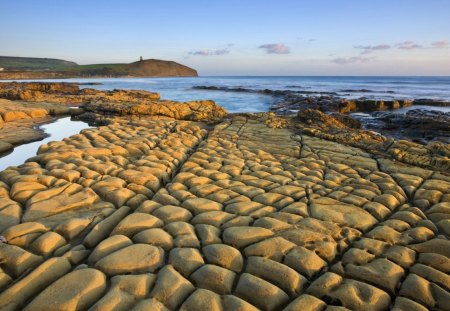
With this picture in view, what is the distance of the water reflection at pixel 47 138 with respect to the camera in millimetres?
6844

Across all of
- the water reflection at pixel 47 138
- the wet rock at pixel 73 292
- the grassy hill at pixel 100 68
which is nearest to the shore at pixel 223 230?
the wet rock at pixel 73 292

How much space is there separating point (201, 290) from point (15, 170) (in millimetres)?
4195

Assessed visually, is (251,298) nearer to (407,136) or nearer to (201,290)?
(201,290)

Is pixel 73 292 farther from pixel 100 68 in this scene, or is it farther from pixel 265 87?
pixel 100 68

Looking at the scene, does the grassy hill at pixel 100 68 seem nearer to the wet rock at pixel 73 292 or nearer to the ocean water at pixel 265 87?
the ocean water at pixel 265 87

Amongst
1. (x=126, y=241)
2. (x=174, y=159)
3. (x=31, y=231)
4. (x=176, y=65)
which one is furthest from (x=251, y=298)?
(x=176, y=65)

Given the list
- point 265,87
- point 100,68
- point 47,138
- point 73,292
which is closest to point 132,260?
point 73,292

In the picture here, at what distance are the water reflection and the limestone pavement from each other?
175 centimetres

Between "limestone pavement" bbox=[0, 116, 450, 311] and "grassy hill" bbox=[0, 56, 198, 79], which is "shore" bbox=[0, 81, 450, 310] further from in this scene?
"grassy hill" bbox=[0, 56, 198, 79]

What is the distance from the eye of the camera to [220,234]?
335 centimetres

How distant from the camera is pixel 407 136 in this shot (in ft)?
36.8

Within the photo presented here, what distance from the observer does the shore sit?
2459 mm

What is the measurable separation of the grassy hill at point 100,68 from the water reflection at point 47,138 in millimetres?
85766

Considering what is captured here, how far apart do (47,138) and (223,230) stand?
7833 mm
